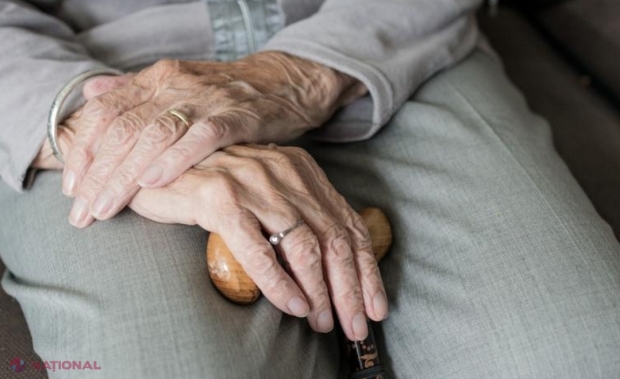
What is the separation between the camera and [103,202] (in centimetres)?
66

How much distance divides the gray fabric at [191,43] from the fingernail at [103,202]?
0.15m

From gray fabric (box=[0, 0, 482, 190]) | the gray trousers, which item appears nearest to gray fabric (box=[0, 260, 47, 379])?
the gray trousers

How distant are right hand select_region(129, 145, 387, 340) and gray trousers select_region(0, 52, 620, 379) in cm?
4

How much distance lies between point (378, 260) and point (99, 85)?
41cm

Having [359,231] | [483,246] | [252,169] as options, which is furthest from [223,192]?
[483,246]

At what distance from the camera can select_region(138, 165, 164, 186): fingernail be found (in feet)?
2.15

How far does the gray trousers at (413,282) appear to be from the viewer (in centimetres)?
60

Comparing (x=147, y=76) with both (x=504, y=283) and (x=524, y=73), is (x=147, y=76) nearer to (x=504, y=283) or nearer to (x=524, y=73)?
(x=504, y=283)

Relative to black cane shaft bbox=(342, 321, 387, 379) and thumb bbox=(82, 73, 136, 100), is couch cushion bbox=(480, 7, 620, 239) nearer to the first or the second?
black cane shaft bbox=(342, 321, 387, 379)

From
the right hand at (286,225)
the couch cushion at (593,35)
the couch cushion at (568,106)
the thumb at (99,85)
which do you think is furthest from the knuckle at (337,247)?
the couch cushion at (593,35)

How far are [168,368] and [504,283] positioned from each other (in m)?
0.37

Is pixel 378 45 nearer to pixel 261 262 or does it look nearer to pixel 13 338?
pixel 261 262

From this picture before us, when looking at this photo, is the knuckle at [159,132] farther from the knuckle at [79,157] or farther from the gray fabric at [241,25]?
the gray fabric at [241,25]

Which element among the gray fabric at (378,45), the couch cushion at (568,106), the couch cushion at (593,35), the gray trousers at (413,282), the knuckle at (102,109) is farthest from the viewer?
the couch cushion at (593,35)
